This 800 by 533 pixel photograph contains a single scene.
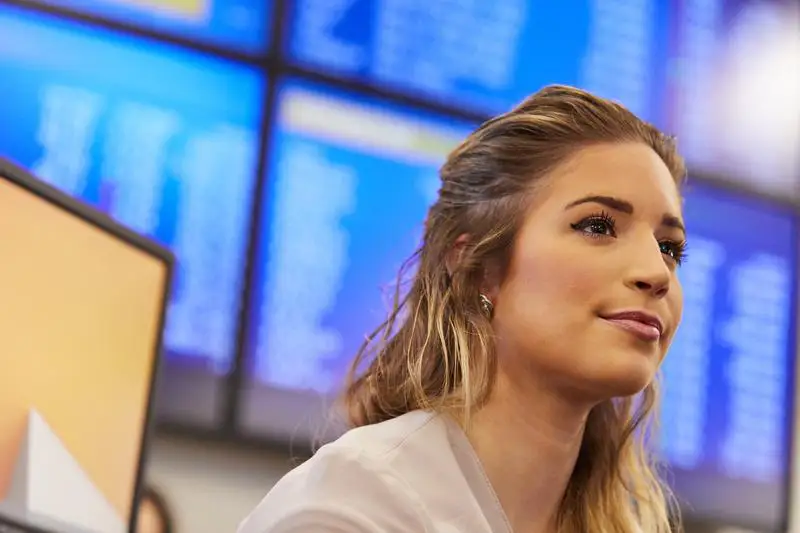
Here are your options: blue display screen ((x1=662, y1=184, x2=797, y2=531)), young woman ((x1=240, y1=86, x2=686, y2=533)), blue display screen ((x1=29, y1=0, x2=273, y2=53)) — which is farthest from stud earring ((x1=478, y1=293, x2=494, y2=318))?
blue display screen ((x1=662, y1=184, x2=797, y2=531))

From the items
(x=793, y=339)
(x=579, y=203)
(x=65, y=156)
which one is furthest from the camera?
(x=793, y=339)

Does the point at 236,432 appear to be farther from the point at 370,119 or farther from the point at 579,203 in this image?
the point at 579,203

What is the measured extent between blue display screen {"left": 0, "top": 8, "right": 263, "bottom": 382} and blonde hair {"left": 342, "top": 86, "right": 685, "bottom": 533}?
0.79 metres

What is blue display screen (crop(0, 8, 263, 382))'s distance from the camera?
2113 millimetres

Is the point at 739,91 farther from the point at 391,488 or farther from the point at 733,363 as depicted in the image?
the point at 391,488

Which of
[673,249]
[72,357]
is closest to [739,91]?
[673,249]

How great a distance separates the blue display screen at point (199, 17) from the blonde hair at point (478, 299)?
1036mm

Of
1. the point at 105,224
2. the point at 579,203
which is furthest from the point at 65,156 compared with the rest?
the point at 579,203

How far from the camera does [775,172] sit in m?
3.04

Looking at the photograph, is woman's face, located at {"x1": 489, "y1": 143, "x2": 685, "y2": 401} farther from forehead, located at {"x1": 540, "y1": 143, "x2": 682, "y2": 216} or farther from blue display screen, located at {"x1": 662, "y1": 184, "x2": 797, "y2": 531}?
blue display screen, located at {"x1": 662, "y1": 184, "x2": 797, "y2": 531}

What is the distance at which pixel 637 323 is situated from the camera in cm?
122

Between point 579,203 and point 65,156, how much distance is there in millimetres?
1166

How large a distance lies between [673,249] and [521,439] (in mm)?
279

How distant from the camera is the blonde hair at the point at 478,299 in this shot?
133 centimetres
